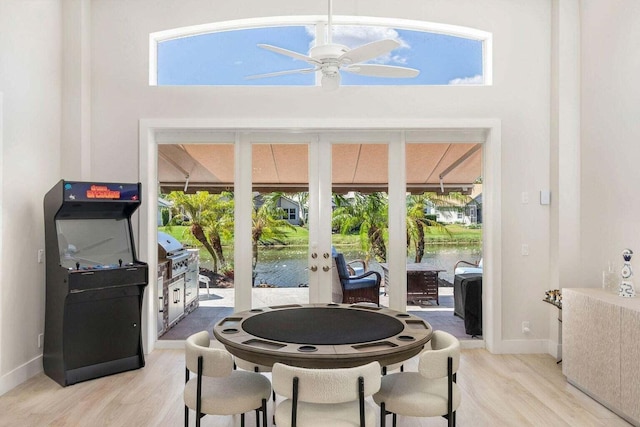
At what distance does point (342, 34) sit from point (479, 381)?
3.89 m

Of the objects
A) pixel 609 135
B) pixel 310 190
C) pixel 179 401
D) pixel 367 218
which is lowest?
pixel 179 401

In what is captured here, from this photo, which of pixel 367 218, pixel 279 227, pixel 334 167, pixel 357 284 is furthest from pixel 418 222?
pixel 279 227

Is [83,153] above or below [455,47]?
below

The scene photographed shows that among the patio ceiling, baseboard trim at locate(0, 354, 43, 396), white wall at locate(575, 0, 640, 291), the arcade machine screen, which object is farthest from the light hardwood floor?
the patio ceiling

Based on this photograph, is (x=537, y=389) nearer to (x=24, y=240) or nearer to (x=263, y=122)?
(x=263, y=122)

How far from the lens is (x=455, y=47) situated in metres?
5.18

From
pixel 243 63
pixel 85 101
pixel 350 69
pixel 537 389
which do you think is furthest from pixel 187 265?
pixel 537 389

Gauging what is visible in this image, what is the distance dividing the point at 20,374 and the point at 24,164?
73.2 inches

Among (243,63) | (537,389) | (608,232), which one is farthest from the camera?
(243,63)

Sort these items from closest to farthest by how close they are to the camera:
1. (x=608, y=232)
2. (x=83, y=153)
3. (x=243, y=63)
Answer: (x=608, y=232) < (x=83, y=153) < (x=243, y=63)

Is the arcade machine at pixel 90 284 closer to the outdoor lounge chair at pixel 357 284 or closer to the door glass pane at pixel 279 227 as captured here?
the door glass pane at pixel 279 227

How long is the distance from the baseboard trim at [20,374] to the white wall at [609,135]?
17.5 feet

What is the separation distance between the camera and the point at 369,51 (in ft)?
9.21

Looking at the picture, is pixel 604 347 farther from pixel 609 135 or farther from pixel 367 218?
pixel 367 218
